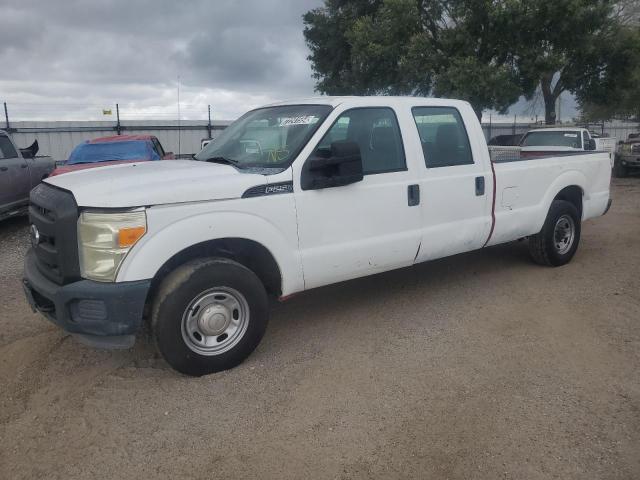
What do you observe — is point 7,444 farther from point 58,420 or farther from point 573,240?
point 573,240

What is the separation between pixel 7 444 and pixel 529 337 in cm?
373

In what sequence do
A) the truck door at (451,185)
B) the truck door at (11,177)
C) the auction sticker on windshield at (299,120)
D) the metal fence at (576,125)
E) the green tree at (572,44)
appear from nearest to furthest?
the auction sticker on windshield at (299,120) → the truck door at (451,185) → the truck door at (11,177) → the green tree at (572,44) → the metal fence at (576,125)

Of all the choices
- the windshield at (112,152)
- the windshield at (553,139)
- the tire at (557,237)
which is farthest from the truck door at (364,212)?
the windshield at (553,139)

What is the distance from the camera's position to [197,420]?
10.9ft

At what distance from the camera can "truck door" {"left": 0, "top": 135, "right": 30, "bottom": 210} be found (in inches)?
351

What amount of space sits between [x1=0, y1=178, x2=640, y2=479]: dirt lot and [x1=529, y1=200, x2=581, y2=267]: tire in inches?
34.5

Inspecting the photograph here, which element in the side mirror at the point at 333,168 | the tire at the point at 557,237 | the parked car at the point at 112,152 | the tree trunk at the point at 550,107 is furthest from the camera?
the tree trunk at the point at 550,107

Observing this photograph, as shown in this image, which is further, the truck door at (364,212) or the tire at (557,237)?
the tire at (557,237)

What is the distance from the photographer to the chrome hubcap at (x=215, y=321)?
146 inches

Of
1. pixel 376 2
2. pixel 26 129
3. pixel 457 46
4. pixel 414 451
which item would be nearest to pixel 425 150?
pixel 414 451

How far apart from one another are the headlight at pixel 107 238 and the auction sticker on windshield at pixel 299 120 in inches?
61.3

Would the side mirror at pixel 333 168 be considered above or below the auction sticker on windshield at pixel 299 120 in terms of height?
below

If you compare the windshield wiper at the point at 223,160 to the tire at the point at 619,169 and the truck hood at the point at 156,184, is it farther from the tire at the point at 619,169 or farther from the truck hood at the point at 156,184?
the tire at the point at 619,169

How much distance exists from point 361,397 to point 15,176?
8.09 meters
